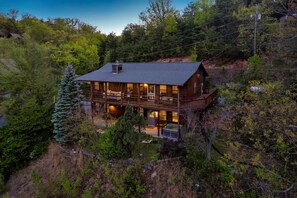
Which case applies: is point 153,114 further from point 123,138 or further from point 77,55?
point 77,55

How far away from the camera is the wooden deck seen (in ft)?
51.7

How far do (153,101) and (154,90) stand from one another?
3.72ft

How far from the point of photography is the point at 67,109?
680 inches

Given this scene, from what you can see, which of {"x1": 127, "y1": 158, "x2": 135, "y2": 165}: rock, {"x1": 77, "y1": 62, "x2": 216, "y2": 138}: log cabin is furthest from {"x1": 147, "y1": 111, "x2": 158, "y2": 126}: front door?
{"x1": 127, "y1": 158, "x2": 135, "y2": 165}: rock

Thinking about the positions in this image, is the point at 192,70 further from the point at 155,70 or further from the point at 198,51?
the point at 198,51

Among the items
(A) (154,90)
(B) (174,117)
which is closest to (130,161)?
(B) (174,117)

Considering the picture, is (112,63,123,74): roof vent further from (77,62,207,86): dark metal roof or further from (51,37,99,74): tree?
(51,37,99,74): tree

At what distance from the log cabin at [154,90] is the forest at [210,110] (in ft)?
8.19

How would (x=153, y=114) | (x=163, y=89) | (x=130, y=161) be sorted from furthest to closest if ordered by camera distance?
(x=153, y=114), (x=163, y=89), (x=130, y=161)

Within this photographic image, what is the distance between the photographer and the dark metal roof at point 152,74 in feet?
52.7

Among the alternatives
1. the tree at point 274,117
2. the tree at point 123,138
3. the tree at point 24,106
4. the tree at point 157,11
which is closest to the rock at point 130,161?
the tree at point 123,138

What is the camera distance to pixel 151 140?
610 inches

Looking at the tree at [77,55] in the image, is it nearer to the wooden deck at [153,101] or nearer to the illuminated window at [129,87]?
the wooden deck at [153,101]

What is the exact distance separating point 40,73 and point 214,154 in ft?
69.0
